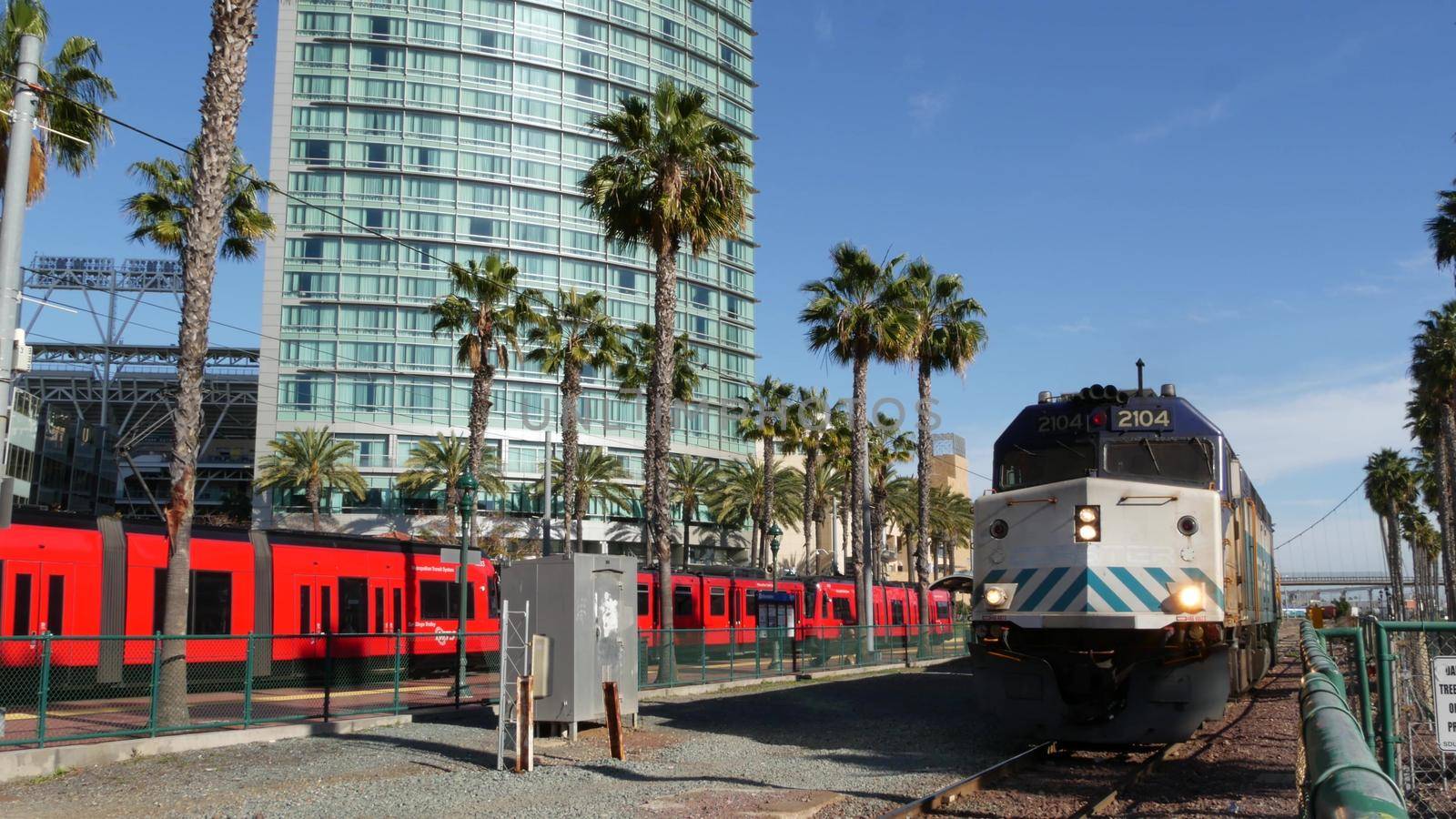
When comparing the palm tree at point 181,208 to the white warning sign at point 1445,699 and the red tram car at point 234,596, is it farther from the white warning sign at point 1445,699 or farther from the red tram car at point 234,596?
the white warning sign at point 1445,699

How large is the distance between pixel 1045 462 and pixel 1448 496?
61643 mm

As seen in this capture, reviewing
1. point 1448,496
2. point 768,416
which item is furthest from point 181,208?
point 1448,496

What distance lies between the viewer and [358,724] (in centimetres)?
1845

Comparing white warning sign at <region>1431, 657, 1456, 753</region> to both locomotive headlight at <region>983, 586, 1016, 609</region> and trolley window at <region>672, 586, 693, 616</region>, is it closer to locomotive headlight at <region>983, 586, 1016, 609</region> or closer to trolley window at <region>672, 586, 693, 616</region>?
locomotive headlight at <region>983, 586, 1016, 609</region>

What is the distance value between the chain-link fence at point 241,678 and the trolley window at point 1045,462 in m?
8.96

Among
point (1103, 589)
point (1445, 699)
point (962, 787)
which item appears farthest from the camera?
point (1103, 589)

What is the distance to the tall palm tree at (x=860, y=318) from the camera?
3938 centimetres

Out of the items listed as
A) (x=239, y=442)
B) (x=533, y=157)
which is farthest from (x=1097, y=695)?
(x=239, y=442)

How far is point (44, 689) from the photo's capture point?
46.9 feet

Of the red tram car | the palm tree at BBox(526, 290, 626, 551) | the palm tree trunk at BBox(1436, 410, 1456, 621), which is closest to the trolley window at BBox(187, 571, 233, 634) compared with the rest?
the red tram car

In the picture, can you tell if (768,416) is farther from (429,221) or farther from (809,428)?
(429,221)

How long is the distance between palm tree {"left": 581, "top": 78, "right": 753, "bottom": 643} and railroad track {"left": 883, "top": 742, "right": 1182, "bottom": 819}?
15.6 meters

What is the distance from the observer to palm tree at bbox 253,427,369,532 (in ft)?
223

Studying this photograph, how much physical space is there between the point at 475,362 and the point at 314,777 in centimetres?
2744
